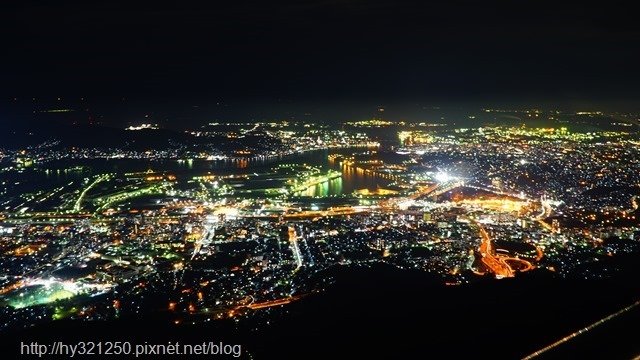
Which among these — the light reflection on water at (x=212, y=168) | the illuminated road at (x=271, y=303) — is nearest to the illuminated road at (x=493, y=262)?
the illuminated road at (x=271, y=303)

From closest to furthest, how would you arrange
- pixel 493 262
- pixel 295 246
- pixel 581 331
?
pixel 581 331 < pixel 493 262 < pixel 295 246

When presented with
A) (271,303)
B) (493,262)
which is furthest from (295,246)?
(493,262)

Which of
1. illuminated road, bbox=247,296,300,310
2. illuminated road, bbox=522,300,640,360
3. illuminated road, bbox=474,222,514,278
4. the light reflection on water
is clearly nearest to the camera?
illuminated road, bbox=522,300,640,360

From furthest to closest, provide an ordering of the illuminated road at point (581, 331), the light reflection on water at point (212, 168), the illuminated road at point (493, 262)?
the light reflection on water at point (212, 168) → the illuminated road at point (493, 262) → the illuminated road at point (581, 331)

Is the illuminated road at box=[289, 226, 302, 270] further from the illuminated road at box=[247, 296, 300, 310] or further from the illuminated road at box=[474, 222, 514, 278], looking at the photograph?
the illuminated road at box=[474, 222, 514, 278]

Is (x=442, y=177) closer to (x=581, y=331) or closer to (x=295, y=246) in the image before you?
(x=295, y=246)

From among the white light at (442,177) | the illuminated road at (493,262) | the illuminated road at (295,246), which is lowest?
the illuminated road at (295,246)

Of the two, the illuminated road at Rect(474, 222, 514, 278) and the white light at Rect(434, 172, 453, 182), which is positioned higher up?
the white light at Rect(434, 172, 453, 182)

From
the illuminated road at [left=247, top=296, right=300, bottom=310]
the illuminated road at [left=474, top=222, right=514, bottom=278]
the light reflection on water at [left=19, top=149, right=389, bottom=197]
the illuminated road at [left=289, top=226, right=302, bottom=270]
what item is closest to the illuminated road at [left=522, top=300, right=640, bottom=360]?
the illuminated road at [left=474, top=222, right=514, bottom=278]

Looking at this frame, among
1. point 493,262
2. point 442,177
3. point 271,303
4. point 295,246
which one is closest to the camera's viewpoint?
point 271,303

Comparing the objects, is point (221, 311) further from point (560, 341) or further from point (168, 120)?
point (168, 120)

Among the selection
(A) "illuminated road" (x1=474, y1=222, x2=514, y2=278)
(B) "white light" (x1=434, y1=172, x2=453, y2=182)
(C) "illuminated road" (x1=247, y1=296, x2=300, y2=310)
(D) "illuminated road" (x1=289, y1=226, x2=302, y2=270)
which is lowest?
(D) "illuminated road" (x1=289, y1=226, x2=302, y2=270)

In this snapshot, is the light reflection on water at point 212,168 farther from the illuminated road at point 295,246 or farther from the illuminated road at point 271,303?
the illuminated road at point 271,303
